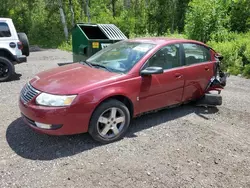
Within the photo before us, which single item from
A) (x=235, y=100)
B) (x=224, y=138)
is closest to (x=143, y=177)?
(x=224, y=138)

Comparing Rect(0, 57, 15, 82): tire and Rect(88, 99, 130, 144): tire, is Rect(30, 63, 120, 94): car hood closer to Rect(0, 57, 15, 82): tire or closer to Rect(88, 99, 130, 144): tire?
Rect(88, 99, 130, 144): tire

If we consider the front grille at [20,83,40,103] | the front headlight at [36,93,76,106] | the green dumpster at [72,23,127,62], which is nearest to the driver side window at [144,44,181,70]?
the front headlight at [36,93,76,106]

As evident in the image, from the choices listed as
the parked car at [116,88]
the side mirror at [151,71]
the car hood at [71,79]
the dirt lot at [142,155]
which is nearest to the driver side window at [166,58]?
the parked car at [116,88]

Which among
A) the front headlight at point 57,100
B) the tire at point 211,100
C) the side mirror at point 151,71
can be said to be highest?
the side mirror at point 151,71

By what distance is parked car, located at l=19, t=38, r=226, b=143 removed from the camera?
329cm

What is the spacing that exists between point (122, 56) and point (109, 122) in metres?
1.25

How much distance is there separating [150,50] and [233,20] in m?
11.2

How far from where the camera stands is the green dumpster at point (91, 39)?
7.00 meters

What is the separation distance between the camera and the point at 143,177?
2.98 metres

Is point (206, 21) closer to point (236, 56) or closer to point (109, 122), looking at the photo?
point (236, 56)

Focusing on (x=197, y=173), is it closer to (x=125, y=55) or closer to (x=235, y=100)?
(x=125, y=55)

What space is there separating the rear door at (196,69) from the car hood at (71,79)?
1641 millimetres

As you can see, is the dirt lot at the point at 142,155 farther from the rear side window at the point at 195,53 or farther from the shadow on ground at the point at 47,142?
the rear side window at the point at 195,53

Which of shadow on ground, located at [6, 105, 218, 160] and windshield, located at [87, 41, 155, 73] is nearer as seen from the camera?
shadow on ground, located at [6, 105, 218, 160]
